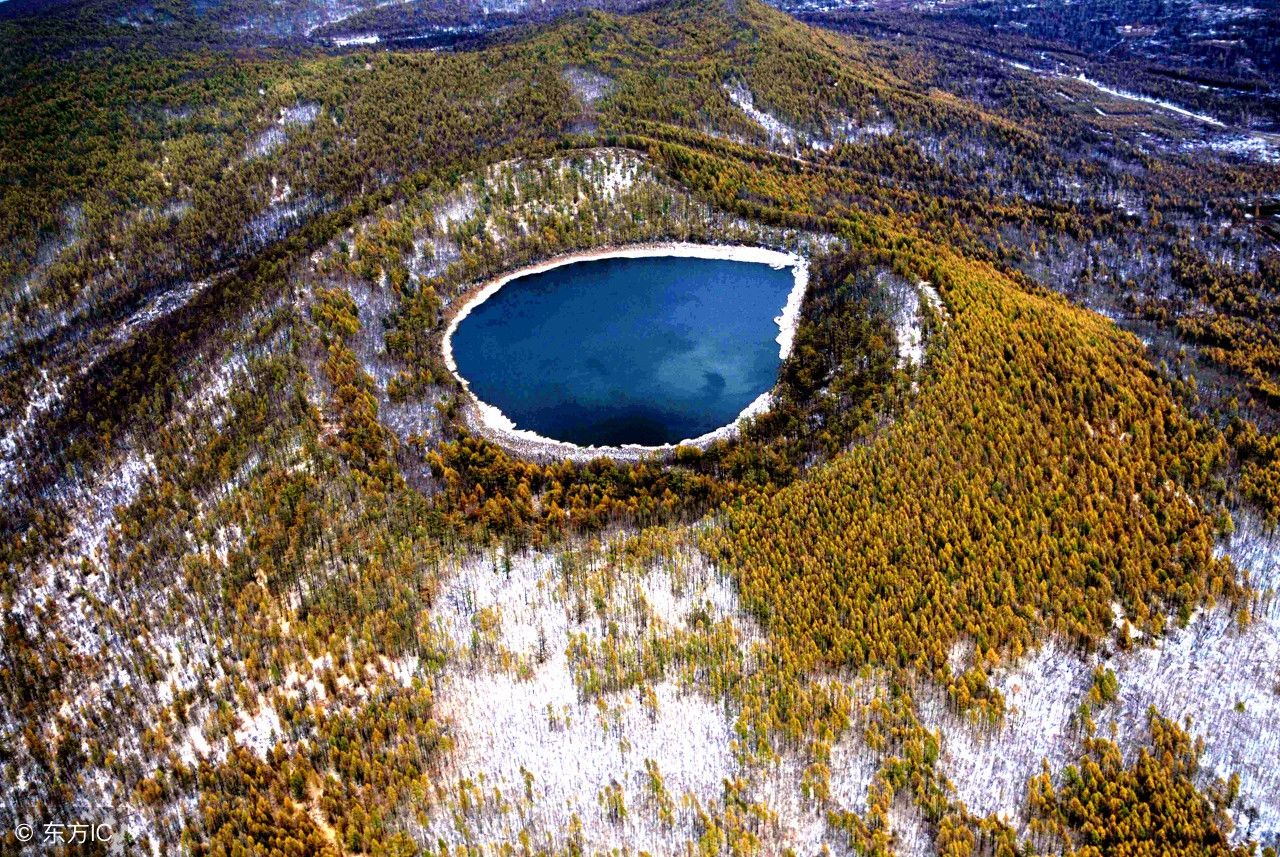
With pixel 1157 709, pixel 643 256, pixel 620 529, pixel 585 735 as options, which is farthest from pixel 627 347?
pixel 1157 709

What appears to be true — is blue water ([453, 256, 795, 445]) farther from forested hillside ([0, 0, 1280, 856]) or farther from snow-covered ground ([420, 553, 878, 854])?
snow-covered ground ([420, 553, 878, 854])

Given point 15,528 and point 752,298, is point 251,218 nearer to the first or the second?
point 15,528

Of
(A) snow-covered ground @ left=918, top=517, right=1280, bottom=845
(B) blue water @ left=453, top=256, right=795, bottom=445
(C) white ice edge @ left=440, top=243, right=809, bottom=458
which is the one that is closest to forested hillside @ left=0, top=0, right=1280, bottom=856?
(A) snow-covered ground @ left=918, top=517, right=1280, bottom=845

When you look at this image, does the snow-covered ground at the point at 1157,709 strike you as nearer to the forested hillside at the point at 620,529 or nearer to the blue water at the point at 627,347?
the forested hillside at the point at 620,529

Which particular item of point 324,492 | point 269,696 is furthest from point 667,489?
point 269,696

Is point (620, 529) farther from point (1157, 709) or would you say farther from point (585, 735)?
point (1157, 709)

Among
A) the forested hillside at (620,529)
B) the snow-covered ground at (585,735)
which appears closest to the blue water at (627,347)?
the forested hillside at (620,529)
